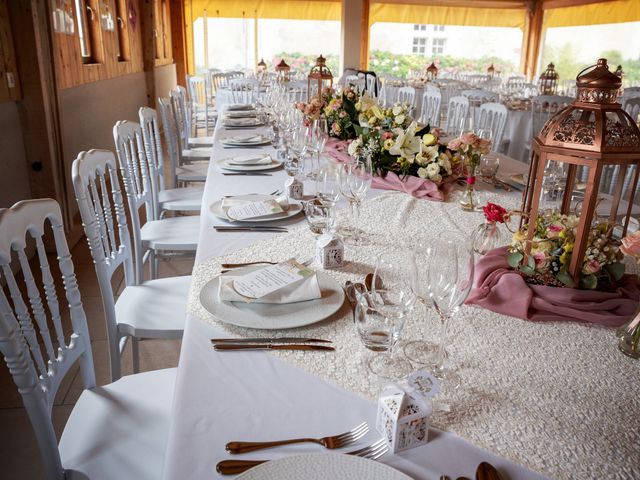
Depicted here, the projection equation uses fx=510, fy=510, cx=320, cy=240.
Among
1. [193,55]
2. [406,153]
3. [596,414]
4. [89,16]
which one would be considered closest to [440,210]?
[406,153]

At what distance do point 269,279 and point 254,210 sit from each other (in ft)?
1.96

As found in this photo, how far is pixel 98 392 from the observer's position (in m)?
1.31

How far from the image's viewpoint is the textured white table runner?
77cm

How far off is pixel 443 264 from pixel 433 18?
11821mm

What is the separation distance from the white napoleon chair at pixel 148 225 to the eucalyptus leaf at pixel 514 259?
152 centimetres

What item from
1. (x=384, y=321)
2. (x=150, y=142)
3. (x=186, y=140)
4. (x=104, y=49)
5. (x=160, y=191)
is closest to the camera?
(x=384, y=321)

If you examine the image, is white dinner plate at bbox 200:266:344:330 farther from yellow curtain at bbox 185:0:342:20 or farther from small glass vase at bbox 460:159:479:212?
yellow curtain at bbox 185:0:342:20

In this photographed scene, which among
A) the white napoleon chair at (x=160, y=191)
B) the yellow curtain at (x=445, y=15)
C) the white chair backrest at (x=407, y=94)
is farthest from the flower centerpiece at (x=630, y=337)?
the yellow curtain at (x=445, y=15)

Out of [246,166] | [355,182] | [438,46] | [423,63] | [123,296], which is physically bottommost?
[123,296]

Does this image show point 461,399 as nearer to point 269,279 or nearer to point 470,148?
point 269,279

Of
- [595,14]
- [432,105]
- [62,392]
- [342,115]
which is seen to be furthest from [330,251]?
[595,14]

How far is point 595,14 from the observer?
10.0 m

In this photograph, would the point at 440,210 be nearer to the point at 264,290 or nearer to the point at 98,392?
the point at 264,290

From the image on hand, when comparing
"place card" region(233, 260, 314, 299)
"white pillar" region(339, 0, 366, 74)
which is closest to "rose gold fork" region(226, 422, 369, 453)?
"place card" region(233, 260, 314, 299)
